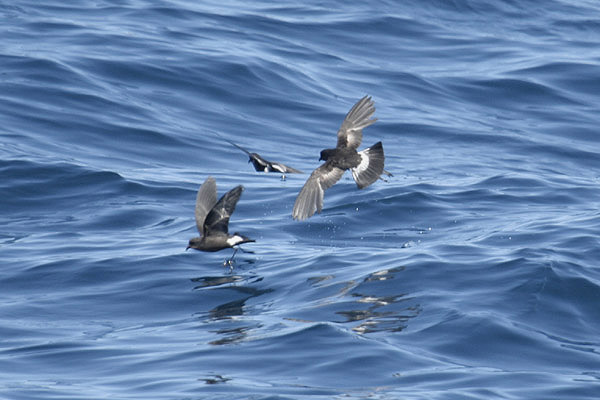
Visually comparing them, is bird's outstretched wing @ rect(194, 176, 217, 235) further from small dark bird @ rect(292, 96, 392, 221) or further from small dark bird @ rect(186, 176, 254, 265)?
small dark bird @ rect(292, 96, 392, 221)

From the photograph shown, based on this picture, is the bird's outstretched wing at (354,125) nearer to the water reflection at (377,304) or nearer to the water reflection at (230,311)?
the water reflection at (377,304)

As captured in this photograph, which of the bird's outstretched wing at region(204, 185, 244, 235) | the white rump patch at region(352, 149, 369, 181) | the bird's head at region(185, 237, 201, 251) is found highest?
the white rump patch at region(352, 149, 369, 181)

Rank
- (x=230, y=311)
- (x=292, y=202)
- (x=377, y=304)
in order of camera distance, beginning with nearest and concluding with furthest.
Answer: (x=377, y=304), (x=230, y=311), (x=292, y=202)

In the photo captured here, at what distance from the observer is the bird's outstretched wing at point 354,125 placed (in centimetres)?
1173

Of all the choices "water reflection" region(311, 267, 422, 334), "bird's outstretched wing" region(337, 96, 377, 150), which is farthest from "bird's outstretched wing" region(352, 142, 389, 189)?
"water reflection" region(311, 267, 422, 334)

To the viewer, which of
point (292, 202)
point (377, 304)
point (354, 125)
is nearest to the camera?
point (377, 304)

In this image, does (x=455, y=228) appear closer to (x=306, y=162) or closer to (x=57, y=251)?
(x=306, y=162)

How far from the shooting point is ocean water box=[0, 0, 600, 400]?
26.9 ft

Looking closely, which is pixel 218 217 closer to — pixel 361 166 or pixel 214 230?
pixel 214 230

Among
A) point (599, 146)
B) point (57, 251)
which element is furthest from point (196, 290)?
point (599, 146)

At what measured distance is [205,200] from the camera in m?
10.8

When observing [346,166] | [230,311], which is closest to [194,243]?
[230,311]

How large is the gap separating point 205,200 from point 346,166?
1552mm

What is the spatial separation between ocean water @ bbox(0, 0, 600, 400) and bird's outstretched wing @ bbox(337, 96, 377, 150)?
3.94 ft
